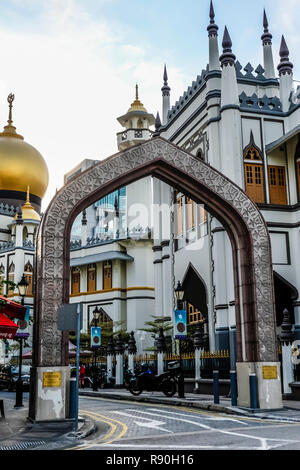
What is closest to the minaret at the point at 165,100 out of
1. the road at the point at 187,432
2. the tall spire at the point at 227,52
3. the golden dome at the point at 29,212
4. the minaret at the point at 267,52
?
the minaret at the point at 267,52

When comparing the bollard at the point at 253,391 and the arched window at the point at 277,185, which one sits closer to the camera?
the bollard at the point at 253,391

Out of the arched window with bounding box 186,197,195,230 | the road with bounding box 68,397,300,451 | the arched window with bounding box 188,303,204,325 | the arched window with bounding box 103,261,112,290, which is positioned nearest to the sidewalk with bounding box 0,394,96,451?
the road with bounding box 68,397,300,451

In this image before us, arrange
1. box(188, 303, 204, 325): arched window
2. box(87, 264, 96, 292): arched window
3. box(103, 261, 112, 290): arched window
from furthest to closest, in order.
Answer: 1. box(87, 264, 96, 292): arched window
2. box(103, 261, 112, 290): arched window
3. box(188, 303, 204, 325): arched window

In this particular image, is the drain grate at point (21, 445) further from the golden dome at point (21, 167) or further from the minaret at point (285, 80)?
the golden dome at point (21, 167)

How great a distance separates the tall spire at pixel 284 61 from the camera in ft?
84.0

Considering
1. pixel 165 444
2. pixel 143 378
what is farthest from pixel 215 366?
pixel 165 444

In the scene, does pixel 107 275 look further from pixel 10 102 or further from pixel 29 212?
pixel 10 102

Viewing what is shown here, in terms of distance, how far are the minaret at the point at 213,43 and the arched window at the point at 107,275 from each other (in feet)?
66.6

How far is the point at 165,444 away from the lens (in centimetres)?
920

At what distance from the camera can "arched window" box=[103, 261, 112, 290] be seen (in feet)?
141

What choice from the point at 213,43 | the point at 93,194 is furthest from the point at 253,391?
the point at 213,43

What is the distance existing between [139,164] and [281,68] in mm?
12894

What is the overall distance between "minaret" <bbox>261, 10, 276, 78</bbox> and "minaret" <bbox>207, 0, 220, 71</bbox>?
2686mm

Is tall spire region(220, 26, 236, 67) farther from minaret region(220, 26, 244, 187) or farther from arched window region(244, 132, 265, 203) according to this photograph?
arched window region(244, 132, 265, 203)
